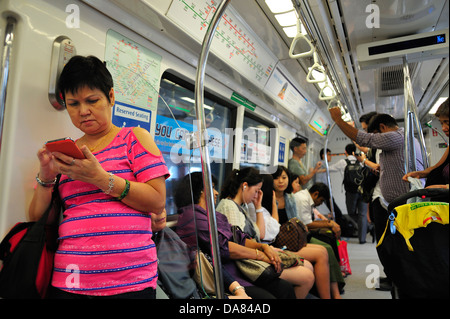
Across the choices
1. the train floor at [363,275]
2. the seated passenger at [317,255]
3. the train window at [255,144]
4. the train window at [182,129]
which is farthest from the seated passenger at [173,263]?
the train window at [255,144]

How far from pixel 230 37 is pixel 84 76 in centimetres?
192

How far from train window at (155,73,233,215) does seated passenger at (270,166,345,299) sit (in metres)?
0.72

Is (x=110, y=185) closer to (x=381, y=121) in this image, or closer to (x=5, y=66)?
(x=5, y=66)

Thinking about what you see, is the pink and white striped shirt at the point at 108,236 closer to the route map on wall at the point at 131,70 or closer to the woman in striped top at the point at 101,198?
the woman in striped top at the point at 101,198

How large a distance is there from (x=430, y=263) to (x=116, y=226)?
3.18 ft

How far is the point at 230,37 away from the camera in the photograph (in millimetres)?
2816

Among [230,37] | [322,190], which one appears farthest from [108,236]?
[322,190]

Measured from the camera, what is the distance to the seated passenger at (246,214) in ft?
8.03

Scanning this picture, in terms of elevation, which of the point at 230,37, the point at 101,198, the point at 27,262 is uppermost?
the point at 230,37

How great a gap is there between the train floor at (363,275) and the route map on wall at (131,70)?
2.95 meters

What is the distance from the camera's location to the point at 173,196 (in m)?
1.76

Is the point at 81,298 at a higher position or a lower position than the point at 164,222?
lower

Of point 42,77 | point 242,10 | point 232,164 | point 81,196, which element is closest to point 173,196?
point 81,196
